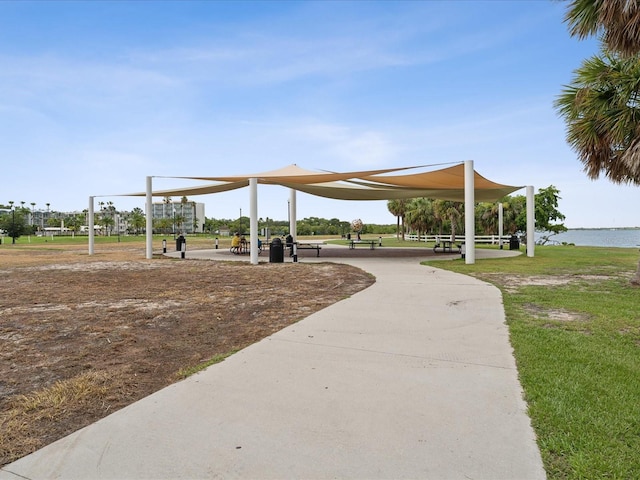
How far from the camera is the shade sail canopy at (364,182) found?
15.1 m

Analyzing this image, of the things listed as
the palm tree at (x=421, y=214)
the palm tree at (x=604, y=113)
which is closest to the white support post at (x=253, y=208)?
the palm tree at (x=604, y=113)

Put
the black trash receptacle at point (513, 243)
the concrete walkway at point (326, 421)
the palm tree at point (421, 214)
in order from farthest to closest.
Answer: the palm tree at point (421, 214), the black trash receptacle at point (513, 243), the concrete walkway at point (326, 421)

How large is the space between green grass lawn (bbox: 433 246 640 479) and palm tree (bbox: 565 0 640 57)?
4363 millimetres

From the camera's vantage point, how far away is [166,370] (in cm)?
383

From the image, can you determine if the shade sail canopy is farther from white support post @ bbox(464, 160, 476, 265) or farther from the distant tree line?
the distant tree line

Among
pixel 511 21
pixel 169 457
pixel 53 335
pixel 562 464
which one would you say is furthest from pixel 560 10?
pixel 53 335

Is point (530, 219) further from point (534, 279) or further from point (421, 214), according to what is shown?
point (421, 214)

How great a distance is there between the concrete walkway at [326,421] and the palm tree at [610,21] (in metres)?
5.47

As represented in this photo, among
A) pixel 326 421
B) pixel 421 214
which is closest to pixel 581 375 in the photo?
pixel 326 421

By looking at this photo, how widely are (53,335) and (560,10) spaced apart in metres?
10.2

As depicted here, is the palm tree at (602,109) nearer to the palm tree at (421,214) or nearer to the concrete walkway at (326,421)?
the concrete walkway at (326,421)

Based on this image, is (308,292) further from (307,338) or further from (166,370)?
(166,370)

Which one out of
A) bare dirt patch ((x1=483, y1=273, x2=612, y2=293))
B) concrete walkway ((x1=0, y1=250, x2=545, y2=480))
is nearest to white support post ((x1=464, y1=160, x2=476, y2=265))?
bare dirt patch ((x1=483, y1=273, x2=612, y2=293))

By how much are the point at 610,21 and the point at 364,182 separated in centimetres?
1367
